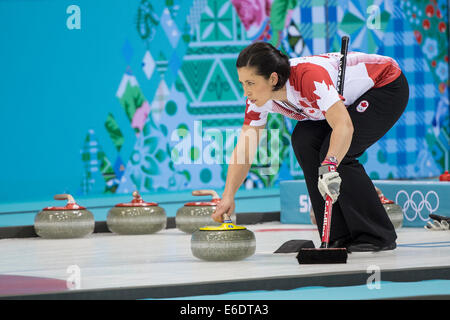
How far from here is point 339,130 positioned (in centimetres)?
318

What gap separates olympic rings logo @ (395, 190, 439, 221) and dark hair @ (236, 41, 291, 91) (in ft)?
6.92

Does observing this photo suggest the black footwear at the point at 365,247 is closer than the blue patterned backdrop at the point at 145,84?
Yes

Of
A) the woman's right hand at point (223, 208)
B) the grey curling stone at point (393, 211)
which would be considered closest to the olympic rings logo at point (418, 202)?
the grey curling stone at point (393, 211)

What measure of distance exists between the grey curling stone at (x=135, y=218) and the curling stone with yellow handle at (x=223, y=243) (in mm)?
1543

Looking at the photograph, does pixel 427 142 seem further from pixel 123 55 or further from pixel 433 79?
pixel 123 55

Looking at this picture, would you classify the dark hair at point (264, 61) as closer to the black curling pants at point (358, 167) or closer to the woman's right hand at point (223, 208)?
the black curling pants at point (358, 167)

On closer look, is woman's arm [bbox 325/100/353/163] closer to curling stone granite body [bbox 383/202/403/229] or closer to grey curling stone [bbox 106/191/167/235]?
curling stone granite body [bbox 383/202/403/229]

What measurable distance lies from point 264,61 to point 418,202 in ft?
7.42

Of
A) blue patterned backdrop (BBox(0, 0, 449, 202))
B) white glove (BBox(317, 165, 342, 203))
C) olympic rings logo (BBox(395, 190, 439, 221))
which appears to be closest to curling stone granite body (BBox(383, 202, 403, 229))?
olympic rings logo (BBox(395, 190, 439, 221))

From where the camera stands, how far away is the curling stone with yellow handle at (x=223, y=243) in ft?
10.9

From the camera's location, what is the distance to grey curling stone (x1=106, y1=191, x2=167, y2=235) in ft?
16.1

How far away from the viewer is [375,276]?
271cm

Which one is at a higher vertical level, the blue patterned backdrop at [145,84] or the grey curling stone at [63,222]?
the blue patterned backdrop at [145,84]
